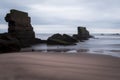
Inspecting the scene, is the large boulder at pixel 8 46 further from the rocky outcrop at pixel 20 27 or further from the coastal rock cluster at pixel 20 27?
the rocky outcrop at pixel 20 27

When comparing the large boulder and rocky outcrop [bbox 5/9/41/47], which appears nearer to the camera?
the large boulder

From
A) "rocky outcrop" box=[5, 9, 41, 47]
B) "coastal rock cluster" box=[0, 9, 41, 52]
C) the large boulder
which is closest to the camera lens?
the large boulder

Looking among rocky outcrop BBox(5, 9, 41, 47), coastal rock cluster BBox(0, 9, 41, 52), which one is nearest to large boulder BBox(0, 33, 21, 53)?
coastal rock cluster BBox(0, 9, 41, 52)

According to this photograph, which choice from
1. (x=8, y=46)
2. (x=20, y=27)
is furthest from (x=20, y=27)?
(x=8, y=46)

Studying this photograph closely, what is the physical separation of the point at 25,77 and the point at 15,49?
60.8ft

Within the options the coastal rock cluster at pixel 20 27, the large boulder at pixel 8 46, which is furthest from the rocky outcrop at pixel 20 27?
the large boulder at pixel 8 46

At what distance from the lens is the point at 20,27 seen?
4372 cm

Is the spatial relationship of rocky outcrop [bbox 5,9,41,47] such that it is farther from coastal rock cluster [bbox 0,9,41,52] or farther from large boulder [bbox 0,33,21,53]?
large boulder [bbox 0,33,21,53]

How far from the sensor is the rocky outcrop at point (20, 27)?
42.2 meters

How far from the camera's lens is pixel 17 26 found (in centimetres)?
4309

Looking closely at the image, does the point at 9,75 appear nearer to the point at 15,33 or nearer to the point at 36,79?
the point at 36,79

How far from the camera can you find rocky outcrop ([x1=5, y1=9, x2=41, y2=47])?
42.2m

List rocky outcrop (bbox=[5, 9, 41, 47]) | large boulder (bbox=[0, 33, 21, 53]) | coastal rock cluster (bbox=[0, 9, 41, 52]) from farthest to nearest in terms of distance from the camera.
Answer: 1. rocky outcrop (bbox=[5, 9, 41, 47])
2. coastal rock cluster (bbox=[0, 9, 41, 52])
3. large boulder (bbox=[0, 33, 21, 53])

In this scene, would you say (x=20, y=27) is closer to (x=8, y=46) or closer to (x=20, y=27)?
(x=20, y=27)
